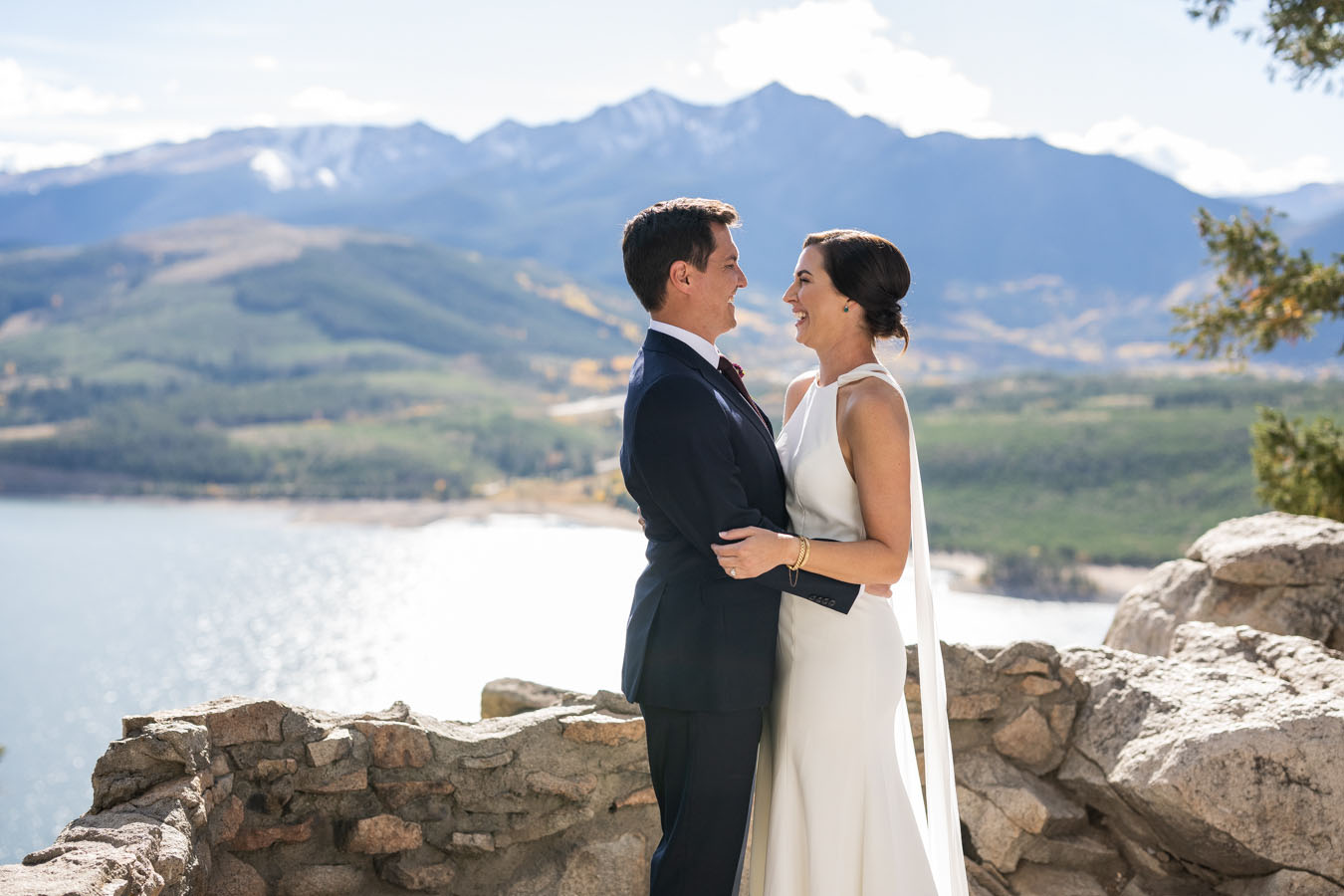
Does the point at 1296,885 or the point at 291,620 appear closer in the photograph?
the point at 1296,885

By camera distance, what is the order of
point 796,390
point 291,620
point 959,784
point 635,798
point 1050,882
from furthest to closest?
point 291,620, point 959,784, point 1050,882, point 635,798, point 796,390

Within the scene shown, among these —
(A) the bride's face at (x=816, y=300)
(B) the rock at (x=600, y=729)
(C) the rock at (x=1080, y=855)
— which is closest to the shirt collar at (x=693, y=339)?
(A) the bride's face at (x=816, y=300)

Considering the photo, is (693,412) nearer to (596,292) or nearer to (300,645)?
(300,645)

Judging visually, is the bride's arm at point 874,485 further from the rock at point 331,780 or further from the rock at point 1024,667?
the rock at point 331,780

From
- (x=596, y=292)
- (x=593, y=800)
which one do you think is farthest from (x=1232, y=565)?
(x=596, y=292)

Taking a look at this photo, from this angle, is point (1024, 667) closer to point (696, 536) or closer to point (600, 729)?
point (600, 729)

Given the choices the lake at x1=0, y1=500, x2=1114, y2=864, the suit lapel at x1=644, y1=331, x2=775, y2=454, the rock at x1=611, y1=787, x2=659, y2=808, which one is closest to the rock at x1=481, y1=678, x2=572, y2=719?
the rock at x1=611, y1=787, x2=659, y2=808

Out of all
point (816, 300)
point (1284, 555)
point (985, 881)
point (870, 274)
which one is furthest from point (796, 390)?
point (1284, 555)

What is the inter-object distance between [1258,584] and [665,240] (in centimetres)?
462

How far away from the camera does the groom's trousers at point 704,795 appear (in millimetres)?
3158

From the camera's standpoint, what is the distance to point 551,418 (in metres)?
101

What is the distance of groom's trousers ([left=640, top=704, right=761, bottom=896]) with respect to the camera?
316cm

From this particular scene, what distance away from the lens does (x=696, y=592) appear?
3.12 meters

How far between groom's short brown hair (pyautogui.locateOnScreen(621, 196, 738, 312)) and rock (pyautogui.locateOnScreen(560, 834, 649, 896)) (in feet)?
8.21
